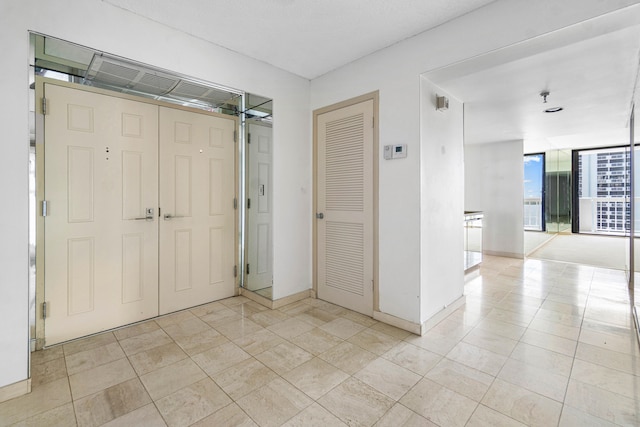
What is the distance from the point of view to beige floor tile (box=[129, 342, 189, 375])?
6.98 feet

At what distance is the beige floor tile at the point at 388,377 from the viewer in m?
1.89

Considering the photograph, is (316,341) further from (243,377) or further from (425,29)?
(425,29)

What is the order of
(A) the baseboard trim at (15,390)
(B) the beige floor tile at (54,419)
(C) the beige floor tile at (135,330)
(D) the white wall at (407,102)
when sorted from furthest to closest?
(C) the beige floor tile at (135,330) < (D) the white wall at (407,102) < (A) the baseboard trim at (15,390) < (B) the beige floor tile at (54,419)

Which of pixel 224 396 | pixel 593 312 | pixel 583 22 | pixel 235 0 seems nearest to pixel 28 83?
pixel 235 0

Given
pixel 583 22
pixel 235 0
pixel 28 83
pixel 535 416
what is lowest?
pixel 535 416

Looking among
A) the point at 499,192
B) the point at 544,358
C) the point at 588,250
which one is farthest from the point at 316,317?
the point at 588,250

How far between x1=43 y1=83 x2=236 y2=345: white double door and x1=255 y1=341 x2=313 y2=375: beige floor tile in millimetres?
1329

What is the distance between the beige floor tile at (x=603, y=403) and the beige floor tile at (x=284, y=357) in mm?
1707

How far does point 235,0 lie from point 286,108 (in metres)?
1.31

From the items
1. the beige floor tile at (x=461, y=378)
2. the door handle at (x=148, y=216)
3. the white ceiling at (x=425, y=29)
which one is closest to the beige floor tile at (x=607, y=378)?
the beige floor tile at (x=461, y=378)

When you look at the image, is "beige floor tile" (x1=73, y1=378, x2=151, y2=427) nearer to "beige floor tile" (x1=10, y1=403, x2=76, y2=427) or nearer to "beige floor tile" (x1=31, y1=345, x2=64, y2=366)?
"beige floor tile" (x1=10, y1=403, x2=76, y2=427)

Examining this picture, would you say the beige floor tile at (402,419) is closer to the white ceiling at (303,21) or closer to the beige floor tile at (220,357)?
the beige floor tile at (220,357)

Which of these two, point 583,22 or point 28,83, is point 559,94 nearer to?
point 583,22

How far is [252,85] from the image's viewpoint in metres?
3.19
